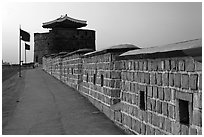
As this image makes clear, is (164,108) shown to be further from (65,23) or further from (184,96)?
(65,23)

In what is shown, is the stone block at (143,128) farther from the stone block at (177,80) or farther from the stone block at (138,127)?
the stone block at (177,80)

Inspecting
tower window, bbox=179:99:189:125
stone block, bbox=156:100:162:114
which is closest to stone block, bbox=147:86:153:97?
stone block, bbox=156:100:162:114

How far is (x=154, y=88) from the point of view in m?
5.01

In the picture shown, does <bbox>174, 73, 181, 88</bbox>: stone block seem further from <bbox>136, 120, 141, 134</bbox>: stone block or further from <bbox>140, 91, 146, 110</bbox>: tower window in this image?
<bbox>136, 120, 141, 134</bbox>: stone block

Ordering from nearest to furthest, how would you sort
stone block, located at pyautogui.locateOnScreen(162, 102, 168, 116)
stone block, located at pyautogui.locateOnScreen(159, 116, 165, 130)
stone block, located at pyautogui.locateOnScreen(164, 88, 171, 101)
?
stone block, located at pyautogui.locateOnScreen(164, 88, 171, 101)
stone block, located at pyautogui.locateOnScreen(162, 102, 168, 116)
stone block, located at pyautogui.locateOnScreen(159, 116, 165, 130)

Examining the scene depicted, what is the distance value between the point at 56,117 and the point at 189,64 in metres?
5.09

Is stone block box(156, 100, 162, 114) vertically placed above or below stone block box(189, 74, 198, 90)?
below

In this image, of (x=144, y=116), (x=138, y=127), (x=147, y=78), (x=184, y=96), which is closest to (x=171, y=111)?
(x=184, y=96)

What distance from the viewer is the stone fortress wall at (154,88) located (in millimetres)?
3822

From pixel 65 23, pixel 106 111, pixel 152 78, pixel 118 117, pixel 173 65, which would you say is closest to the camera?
pixel 173 65

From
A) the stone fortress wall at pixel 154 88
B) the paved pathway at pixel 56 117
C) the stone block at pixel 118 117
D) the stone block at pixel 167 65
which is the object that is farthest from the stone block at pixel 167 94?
the stone block at pixel 118 117

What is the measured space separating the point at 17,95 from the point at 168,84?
29.2 feet

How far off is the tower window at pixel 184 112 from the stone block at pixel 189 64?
0.50 m

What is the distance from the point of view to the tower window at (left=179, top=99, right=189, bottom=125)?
4090 millimetres
